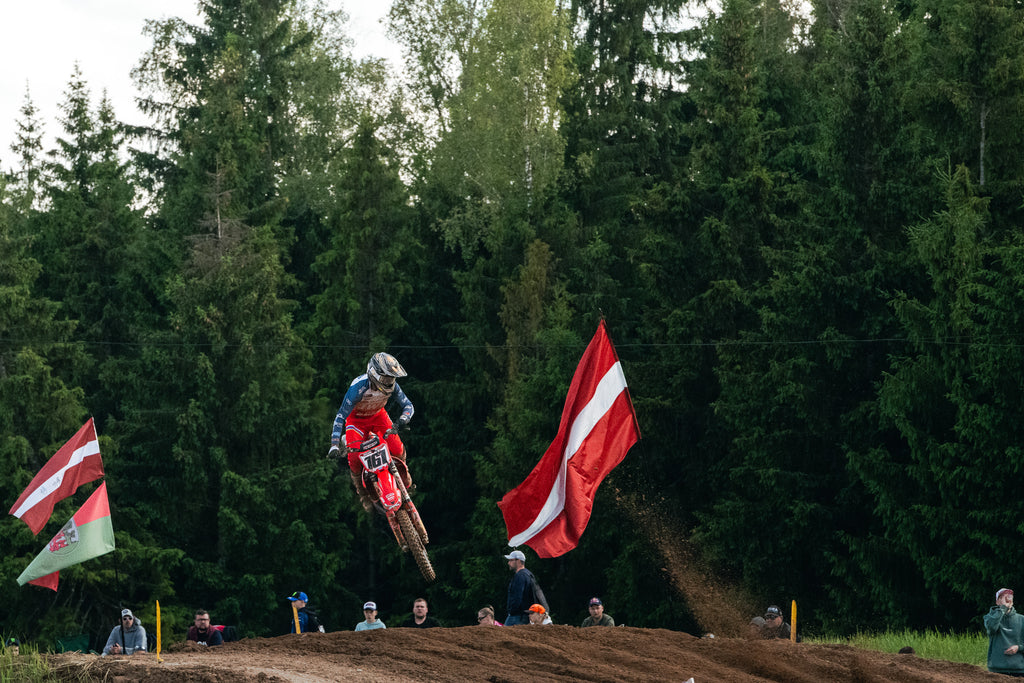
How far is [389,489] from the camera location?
1340 centimetres

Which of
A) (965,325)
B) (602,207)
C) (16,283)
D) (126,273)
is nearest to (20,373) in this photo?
(16,283)

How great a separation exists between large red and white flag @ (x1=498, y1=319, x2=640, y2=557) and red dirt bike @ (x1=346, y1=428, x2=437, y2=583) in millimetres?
1128

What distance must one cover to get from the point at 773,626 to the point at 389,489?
5705 millimetres

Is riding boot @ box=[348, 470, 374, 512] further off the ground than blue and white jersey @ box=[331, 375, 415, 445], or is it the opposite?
blue and white jersey @ box=[331, 375, 415, 445]

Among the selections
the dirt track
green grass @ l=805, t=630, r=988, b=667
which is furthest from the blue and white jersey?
green grass @ l=805, t=630, r=988, b=667

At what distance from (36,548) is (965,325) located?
70.4 ft

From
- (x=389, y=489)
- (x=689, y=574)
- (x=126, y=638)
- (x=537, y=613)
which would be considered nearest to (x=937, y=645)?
(x=537, y=613)

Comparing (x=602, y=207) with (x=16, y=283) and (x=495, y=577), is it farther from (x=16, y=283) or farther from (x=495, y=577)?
(x=16, y=283)

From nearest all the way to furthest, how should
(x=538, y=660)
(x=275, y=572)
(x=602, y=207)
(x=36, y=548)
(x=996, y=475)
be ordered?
(x=538, y=660) → (x=996, y=475) → (x=36, y=548) → (x=275, y=572) → (x=602, y=207)

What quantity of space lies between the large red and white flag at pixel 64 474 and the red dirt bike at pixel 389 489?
6553 millimetres

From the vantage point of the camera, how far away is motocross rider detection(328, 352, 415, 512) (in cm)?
1320

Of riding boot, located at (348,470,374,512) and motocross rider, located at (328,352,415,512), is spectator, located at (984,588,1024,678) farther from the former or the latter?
riding boot, located at (348,470,374,512)

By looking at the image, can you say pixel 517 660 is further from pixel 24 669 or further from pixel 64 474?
pixel 64 474

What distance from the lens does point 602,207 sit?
37750 millimetres
